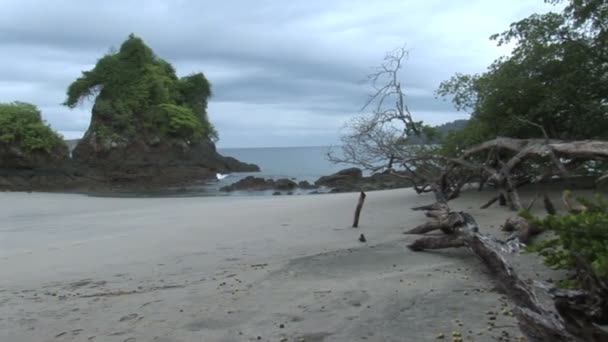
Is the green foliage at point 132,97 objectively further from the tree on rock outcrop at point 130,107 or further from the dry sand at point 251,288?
the dry sand at point 251,288

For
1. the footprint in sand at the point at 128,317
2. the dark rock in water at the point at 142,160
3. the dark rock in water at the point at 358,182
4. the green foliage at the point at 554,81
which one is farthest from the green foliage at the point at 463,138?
the dark rock in water at the point at 142,160

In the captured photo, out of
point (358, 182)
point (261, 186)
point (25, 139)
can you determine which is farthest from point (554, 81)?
point (25, 139)

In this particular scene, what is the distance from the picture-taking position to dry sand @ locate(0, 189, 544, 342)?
4.10 m

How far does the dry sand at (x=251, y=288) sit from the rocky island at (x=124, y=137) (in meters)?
28.9

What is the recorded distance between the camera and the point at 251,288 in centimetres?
543

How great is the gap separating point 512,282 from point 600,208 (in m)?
0.98

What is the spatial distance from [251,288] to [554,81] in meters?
10.8

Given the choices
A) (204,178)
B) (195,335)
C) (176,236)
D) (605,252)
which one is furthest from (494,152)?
(204,178)

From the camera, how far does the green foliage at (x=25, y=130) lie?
38.1m

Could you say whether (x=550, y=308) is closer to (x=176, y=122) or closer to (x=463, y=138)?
(x=463, y=138)

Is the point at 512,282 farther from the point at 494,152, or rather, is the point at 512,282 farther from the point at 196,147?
the point at 196,147

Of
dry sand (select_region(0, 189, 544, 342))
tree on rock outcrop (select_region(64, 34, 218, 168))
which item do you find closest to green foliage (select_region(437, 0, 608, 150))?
dry sand (select_region(0, 189, 544, 342))

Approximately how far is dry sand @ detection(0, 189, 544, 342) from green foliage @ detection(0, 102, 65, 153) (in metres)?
30.8

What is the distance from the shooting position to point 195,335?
404 cm
